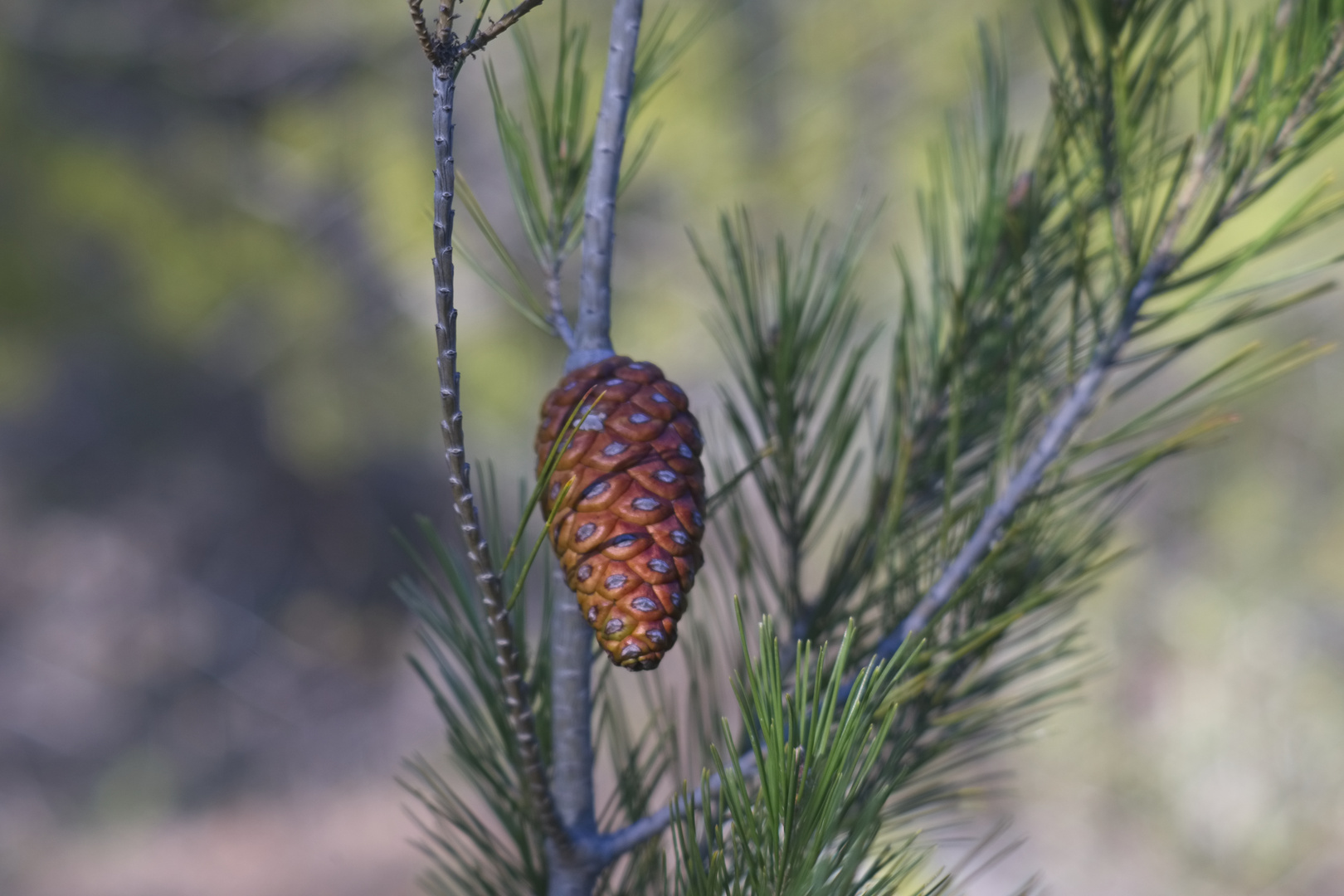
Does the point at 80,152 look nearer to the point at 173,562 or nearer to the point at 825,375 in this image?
the point at 173,562

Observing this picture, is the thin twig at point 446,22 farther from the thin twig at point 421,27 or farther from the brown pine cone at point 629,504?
the brown pine cone at point 629,504

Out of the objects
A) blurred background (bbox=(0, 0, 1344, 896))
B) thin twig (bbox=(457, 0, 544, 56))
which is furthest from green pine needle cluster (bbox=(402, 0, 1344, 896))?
blurred background (bbox=(0, 0, 1344, 896))

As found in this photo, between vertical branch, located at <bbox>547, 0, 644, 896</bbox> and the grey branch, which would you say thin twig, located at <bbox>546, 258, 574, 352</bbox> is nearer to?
vertical branch, located at <bbox>547, 0, 644, 896</bbox>

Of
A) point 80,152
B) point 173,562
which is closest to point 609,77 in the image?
point 80,152

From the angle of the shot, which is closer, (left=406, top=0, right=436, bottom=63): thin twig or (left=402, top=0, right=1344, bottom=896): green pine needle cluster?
(left=406, top=0, right=436, bottom=63): thin twig

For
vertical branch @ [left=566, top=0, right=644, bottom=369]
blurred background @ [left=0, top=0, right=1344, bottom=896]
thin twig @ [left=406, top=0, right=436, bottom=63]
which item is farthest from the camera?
blurred background @ [left=0, top=0, right=1344, bottom=896]

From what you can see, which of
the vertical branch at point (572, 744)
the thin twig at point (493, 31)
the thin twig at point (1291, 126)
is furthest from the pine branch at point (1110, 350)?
the thin twig at point (493, 31)

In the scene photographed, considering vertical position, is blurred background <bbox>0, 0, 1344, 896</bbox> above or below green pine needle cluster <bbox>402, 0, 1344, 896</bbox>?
above

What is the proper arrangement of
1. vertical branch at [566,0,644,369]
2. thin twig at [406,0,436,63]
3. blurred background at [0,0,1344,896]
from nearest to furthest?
thin twig at [406,0,436,63], vertical branch at [566,0,644,369], blurred background at [0,0,1344,896]

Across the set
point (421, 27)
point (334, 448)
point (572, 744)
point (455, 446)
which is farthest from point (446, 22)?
point (334, 448)
